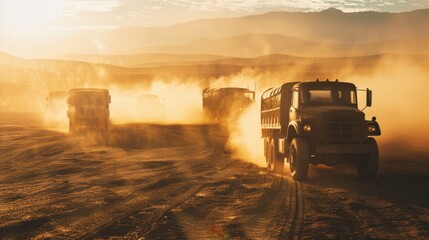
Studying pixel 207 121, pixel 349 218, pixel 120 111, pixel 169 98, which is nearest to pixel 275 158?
pixel 349 218

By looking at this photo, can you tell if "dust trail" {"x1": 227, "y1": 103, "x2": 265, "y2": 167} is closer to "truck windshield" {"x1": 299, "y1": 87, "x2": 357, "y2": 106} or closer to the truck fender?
the truck fender

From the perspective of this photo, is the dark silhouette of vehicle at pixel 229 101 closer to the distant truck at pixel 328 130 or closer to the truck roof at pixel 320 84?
the truck roof at pixel 320 84

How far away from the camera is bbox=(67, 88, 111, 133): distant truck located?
37.2 m

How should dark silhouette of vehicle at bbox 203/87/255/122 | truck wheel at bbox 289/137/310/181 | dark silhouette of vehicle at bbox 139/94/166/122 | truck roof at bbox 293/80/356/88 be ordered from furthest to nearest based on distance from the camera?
1. dark silhouette of vehicle at bbox 139/94/166/122
2. dark silhouette of vehicle at bbox 203/87/255/122
3. truck roof at bbox 293/80/356/88
4. truck wheel at bbox 289/137/310/181

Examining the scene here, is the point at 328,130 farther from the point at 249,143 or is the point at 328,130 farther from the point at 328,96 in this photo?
the point at 249,143

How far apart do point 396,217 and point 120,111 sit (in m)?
57.5

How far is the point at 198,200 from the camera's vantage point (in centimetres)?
1314

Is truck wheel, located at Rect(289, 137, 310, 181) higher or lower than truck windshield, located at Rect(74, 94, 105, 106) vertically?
lower

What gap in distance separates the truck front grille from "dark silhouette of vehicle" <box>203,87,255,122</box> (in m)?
28.0

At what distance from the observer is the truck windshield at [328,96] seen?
17.0m

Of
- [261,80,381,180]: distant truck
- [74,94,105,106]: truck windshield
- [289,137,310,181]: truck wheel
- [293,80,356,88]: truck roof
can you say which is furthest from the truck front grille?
[74,94,105,106]: truck windshield

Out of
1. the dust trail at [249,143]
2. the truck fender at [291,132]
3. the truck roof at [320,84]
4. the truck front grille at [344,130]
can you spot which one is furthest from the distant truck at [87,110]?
the truck front grille at [344,130]

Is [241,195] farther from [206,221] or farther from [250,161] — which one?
[250,161]

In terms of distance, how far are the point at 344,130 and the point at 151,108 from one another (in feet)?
145
